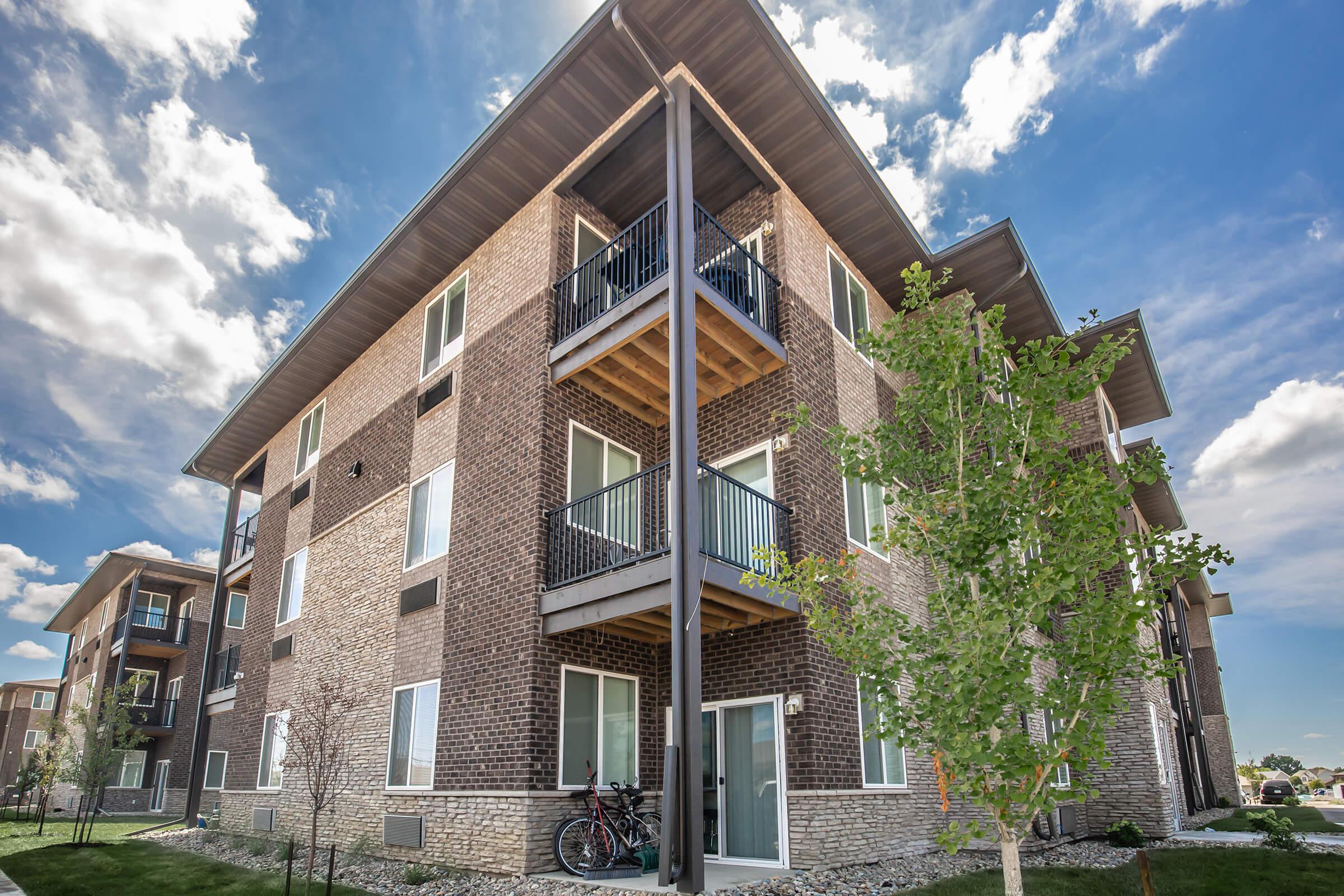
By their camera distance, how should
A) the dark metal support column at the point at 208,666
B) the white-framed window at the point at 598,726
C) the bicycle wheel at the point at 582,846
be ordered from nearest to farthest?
the bicycle wheel at the point at 582,846 → the white-framed window at the point at 598,726 → the dark metal support column at the point at 208,666

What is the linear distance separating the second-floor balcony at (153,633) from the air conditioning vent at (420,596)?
2075 centimetres

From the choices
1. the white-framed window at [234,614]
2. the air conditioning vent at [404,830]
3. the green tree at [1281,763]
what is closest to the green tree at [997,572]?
the air conditioning vent at [404,830]

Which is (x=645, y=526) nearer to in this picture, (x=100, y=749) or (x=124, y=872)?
(x=124, y=872)

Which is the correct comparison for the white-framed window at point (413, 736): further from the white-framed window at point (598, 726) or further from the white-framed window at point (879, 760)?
the white-framed window at point (879, 760)

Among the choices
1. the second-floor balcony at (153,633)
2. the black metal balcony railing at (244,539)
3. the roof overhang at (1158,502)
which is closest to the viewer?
the black metal balcony railing at (244,539)

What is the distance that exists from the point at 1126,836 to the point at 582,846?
402 inches

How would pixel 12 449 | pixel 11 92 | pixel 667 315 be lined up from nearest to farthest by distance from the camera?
pixel 667 315 < pixel 11 92 < pixel 12 449

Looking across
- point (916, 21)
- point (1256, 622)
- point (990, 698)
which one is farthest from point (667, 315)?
point (1256, 622)

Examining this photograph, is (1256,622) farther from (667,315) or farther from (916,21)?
(667,315)

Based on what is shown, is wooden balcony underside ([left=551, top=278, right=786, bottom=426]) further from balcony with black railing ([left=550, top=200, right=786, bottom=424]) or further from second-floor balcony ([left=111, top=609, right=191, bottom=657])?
second-floor balcony ([left=111, top=609, right=191, bottom=657])

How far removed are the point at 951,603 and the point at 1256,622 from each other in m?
40.5

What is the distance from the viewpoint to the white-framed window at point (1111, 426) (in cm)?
1828

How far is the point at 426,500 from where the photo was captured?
13.0m

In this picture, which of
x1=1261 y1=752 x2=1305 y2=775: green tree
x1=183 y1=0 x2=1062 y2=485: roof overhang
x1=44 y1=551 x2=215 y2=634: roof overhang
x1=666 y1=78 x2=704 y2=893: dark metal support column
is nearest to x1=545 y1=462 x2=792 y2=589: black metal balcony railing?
x1=666 y1=78 x2=704 y2=893: dark metal support column
